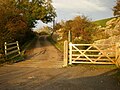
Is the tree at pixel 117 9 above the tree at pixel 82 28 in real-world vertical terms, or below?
above

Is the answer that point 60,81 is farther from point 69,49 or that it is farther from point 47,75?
point 69,49

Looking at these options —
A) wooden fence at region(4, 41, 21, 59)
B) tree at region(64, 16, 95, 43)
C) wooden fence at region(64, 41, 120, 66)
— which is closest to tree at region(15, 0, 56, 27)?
tree at region(64, 16, 95, 43)

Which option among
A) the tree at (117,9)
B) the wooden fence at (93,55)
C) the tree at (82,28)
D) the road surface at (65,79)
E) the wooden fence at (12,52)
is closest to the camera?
the road surface at (65,79)

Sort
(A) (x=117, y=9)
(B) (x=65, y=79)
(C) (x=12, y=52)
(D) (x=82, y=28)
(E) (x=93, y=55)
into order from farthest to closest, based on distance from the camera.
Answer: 1. (A) (x=117, y=9)
2. (D) (x=82, y=28)
3. (C) (x=12, y=52)
4. (E) (x=93, y=55)
5. (B) (x=65, y=79)

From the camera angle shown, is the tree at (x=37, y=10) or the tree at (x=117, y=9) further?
the tree at (x=37, y=10)

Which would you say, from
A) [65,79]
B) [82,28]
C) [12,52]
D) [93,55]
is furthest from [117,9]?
[65,79]

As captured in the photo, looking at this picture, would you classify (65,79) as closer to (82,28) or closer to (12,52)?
(12,52)

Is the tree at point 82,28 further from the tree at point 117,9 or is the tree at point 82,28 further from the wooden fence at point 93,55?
the wooden fence at point 93,55

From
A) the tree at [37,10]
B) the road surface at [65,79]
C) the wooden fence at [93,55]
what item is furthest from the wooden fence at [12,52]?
the tree at [37,10]

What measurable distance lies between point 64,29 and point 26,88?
3187 centimetres

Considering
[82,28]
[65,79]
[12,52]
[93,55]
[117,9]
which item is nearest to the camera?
[65,79]

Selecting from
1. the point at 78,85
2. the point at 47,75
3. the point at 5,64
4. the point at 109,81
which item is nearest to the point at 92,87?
the point at 78,85

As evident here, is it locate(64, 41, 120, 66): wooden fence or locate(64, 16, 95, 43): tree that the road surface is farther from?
locate(64, 16, 95, 43): tree

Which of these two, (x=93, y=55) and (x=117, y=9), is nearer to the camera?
(x=93, y=55)
